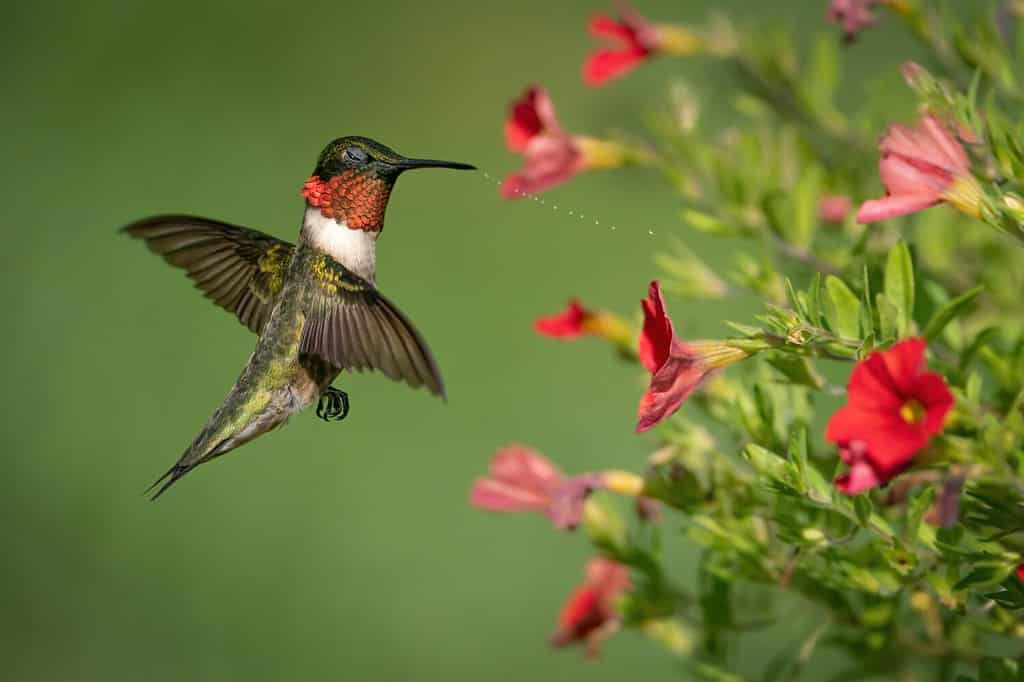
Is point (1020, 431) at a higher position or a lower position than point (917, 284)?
lower

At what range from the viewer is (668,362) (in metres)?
1.14

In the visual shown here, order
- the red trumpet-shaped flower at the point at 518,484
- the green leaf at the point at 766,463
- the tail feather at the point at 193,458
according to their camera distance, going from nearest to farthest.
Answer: the green leaf at the point at 766,463 → the tail feather at the point at 193,458 → the red trumpet-shaped flower at the point at 518,484

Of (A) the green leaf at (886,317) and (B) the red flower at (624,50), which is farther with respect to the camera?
(B) the red flower at (624,50)

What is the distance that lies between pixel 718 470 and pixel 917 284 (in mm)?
338

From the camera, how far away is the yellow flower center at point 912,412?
3.22 ft

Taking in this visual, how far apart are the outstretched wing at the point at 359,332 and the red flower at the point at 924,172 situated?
464 mm

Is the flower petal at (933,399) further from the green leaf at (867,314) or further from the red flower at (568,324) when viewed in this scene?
the red flower at (568,324)

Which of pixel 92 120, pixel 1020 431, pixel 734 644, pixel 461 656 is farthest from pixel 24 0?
pixel 1020 431

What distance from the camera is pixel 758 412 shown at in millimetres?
1323

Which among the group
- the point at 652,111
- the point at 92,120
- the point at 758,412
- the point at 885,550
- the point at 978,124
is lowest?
the point at 885,550

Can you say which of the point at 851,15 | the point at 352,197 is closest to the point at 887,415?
the point at 352,197

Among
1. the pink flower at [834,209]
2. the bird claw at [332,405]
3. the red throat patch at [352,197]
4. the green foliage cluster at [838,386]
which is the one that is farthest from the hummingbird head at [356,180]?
the pink flower at [834,209]

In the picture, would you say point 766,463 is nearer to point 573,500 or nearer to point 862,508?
point 862,508

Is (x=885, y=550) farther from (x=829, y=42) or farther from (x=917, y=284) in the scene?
(x=829, y=42)
